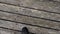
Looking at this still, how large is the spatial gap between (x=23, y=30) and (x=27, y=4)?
0.99 ft

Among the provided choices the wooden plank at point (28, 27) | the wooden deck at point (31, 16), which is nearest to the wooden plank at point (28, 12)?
the wooden deck at point (31, 16)

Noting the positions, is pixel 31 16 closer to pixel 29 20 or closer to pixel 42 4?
pixel 29 20

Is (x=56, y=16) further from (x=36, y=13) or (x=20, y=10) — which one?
(x=20, y=10)

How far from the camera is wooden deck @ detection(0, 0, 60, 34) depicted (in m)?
1.72

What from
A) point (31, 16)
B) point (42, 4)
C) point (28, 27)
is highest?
point (42, 4)

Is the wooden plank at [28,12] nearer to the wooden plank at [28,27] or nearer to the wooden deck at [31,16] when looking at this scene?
the wooden deck at [31,16]

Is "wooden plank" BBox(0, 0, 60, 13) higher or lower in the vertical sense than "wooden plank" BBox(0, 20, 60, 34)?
higher

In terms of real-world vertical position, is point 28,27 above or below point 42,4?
below

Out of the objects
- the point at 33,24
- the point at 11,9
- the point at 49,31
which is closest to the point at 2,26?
the point at 11,9

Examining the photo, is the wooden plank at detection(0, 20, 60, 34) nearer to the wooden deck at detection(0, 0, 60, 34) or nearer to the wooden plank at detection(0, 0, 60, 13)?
the wooden deck at detection(0, 0, 60, 34)

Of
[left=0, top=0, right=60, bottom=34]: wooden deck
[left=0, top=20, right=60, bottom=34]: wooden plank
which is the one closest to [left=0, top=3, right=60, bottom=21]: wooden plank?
[left=0, top=0, right=60, bottom=34]: wooden deck

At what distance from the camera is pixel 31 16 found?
5.73 ft

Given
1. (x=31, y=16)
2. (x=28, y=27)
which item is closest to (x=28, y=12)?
(x=31, y=16)

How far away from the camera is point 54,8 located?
1.71 m
